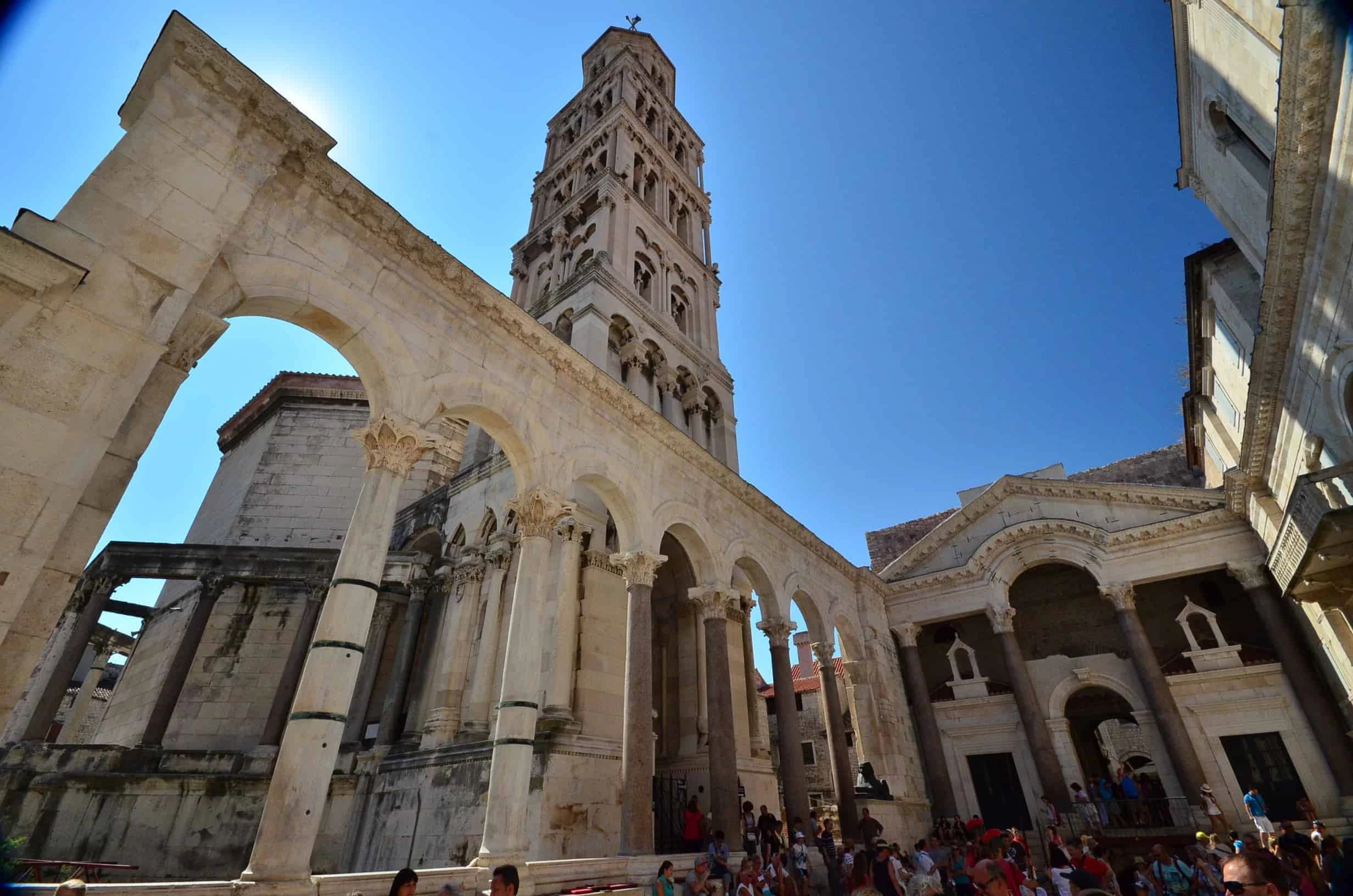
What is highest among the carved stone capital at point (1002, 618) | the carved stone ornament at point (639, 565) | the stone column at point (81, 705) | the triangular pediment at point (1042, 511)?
the triangular pediment at point (1042, 511)

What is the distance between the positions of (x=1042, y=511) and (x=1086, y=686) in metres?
5.18

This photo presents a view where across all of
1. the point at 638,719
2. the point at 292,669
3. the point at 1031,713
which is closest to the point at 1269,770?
the point at 1031,713

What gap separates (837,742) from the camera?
14.4 m

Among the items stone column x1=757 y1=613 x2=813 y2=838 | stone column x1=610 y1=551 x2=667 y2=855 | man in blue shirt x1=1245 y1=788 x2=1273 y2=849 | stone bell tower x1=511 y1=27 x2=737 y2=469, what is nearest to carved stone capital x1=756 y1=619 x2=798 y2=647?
stone column x1=757 y1=613 x2=813 y2=838

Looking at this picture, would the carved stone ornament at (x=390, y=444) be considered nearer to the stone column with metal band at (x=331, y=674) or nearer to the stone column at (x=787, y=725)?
the stone column with metal band at (x=331, y=674)

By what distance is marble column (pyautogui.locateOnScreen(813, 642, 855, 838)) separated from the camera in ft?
44.5

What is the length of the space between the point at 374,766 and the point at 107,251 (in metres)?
10.1

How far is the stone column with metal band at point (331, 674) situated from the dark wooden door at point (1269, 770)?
20.3m

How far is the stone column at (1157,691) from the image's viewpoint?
49.6 ft

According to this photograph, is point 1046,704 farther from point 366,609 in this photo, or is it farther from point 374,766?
point 366,609

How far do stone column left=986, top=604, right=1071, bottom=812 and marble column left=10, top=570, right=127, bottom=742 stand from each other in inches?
824

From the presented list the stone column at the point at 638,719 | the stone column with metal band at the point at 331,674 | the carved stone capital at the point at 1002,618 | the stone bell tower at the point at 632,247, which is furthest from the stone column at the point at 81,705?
the carved stone capital at the point at 1002,618

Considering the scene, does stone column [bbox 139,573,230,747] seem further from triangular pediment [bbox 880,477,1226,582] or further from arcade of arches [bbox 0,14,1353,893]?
triangular pediment [bbox 880,477,1226,582]

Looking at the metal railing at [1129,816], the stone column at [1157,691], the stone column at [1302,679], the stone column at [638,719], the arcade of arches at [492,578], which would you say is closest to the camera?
the arcade of arches at [492,578]
